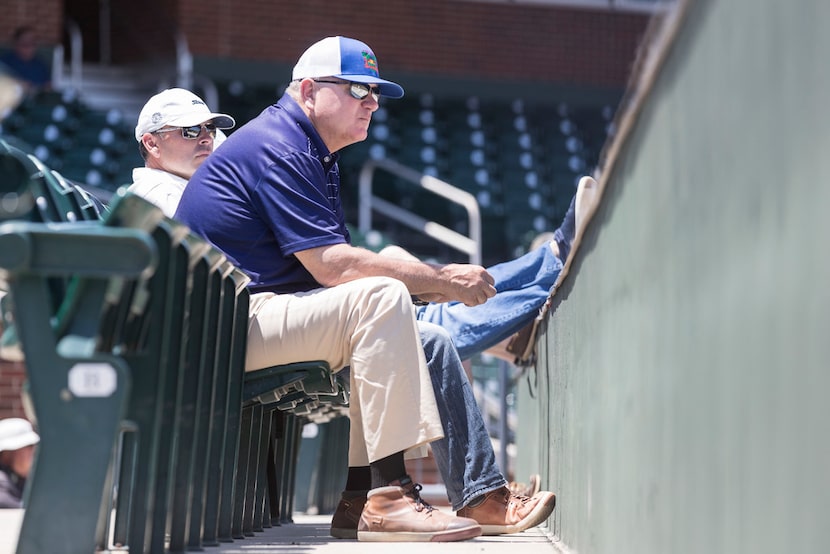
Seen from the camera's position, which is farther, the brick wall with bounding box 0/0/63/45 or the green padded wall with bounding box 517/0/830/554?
the brick wall with bounding box 0/0/63/45

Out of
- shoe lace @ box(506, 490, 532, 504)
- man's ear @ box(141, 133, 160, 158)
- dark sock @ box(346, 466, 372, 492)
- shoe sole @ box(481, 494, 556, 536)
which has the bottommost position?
shoe sole @ box(481, 494, 556, 536)

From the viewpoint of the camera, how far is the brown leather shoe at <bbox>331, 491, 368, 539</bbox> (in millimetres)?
2311

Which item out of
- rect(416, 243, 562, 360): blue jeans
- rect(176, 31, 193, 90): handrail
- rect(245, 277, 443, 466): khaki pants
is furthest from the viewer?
rect(176, 31, 193, 90): handrail

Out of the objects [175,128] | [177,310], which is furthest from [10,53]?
[177,310]

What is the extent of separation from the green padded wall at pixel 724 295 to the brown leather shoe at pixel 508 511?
31.5 inches

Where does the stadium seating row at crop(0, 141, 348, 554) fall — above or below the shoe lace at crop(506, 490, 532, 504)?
above

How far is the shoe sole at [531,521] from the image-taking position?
2.29 meters

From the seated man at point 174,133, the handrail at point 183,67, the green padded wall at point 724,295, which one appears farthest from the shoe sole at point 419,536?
the handrail at point 183,67

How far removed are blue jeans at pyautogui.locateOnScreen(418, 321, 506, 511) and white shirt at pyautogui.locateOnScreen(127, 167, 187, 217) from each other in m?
0.74

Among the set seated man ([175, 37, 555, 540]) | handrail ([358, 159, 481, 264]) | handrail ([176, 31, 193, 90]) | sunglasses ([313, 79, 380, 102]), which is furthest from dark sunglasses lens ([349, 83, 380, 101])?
handrail ([176, 31, 193, 90])

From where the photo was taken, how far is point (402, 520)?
6.93 ft

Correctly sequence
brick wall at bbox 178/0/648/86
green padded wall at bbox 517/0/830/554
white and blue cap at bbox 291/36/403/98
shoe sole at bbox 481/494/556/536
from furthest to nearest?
brick wall at bbox 178/0/648/86, white and blue cap at bbox 291/36/403/98, shoe sole at bbox 481/494/556/536, green padded wall at bbox 517/0/830/554

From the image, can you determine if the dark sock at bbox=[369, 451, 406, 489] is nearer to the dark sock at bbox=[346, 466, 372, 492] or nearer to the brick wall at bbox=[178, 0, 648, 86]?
the dark sock at bbox=[346, 466, 372, 492]

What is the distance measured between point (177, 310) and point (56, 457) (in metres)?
0.32
